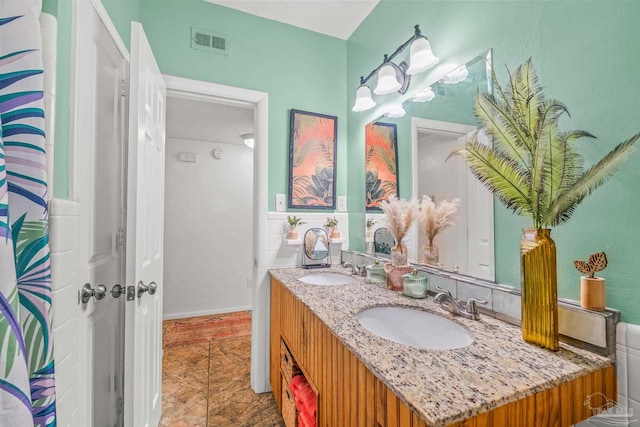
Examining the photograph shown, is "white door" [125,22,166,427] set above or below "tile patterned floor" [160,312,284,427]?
above

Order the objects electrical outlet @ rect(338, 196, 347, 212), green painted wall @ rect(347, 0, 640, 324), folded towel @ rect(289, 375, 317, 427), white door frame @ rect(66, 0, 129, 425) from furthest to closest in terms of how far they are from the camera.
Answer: electrical outlet @ rect(338, 196, 347, 212), folded towel @ rect(289, 375, 317, 427), white door frame @ rect(66, 0, 129, 425), green painted wall @ rect(347, 0, 640, 324)

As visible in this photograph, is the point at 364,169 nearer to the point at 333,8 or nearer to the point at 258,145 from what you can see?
the point at 258,145

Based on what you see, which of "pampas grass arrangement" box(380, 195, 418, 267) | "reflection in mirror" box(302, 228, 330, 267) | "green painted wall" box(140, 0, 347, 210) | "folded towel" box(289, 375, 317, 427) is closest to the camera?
"folded towel" box(289, 375, 317, 427)

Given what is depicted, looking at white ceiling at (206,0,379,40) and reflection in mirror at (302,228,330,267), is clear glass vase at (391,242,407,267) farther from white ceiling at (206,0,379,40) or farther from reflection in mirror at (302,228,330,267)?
white ceiling at (206,0,379,40)

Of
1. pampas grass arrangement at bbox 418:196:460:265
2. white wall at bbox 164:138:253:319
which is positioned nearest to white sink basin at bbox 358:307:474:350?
pampas grass arrangement at bbox 418:196:460:265

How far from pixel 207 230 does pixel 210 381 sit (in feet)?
6.32

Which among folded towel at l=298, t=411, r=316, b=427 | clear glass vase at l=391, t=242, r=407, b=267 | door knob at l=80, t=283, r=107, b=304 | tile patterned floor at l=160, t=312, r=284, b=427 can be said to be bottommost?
tile patterned floor at l=160, t=312, r=284, b=427

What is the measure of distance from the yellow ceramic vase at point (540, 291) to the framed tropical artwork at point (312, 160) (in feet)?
4.93

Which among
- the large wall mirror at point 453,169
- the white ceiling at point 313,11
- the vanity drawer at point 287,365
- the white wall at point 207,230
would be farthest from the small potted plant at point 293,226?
the white wall at point 207,230

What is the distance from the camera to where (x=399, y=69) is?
158 cm

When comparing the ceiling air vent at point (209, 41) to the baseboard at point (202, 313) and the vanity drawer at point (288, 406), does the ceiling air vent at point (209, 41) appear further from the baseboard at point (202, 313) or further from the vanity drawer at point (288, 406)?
the baseboard at point (202, 313)

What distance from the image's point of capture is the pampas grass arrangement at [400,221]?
4.64 ft

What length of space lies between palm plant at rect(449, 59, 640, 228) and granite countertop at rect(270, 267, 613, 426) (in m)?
0.35

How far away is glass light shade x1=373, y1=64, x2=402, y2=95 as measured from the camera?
5.10ft
